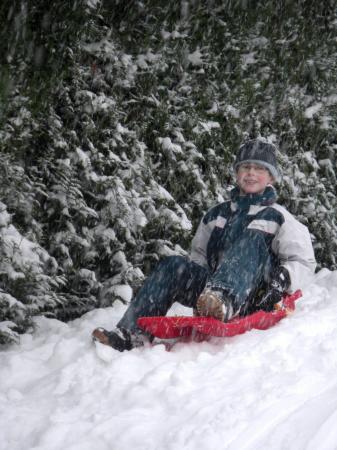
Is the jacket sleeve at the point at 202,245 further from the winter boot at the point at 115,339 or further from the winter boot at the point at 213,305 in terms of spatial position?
the winter boot at the point at 115,339

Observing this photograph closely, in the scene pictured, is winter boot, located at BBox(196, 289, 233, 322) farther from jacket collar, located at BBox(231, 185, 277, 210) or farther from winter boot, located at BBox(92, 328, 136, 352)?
jacket collar, located at BBox(231, 185, 277, 210)

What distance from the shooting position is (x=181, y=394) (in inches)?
94.3

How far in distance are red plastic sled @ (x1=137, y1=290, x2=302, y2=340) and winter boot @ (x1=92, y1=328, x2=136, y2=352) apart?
11cm

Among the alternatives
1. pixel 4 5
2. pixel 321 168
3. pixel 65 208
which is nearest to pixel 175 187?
pixel 65 208

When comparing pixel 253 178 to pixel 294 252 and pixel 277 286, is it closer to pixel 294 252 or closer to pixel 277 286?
pixel 294 252

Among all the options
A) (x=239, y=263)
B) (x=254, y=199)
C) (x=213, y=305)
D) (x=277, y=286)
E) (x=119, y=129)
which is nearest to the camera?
(x=213, y=305)

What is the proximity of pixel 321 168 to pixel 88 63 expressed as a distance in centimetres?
367

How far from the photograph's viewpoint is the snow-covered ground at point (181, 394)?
204cm

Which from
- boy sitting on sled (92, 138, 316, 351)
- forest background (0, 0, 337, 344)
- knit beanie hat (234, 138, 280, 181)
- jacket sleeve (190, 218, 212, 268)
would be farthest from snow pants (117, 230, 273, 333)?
forest background (0, 0, 337, 344)

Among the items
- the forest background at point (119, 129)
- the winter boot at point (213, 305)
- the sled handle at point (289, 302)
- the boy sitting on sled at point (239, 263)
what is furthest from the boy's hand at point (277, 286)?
the forest background at point (119, 129)

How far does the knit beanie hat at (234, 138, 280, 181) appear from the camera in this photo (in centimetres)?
364

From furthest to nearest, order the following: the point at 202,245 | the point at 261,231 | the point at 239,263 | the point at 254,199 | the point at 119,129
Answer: the point at 119,129, the point at 202,245, the point at 254,199, the point at 261,231, the point at 239,263

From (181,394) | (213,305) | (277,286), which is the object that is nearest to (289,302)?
(277,286)

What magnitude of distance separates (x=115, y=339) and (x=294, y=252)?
1229 millimetres
